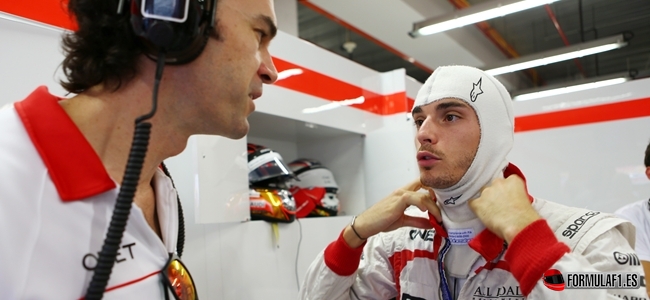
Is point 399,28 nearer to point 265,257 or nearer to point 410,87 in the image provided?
point 410,87

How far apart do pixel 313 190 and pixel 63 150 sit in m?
2.48

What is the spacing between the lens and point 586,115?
4.32 meters

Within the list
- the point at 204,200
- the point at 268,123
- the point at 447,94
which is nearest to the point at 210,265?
the point at 204,200

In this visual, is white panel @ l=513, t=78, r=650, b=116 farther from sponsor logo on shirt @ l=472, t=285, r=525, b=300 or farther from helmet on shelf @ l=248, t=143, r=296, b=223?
sponsor logo on shirt @ l=472, t=285, r=525, b=300

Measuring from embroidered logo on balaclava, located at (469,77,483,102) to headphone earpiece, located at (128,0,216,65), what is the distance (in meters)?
0.86

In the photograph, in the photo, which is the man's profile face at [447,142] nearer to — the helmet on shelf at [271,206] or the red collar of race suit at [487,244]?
the red collar of race suit at [487,244]

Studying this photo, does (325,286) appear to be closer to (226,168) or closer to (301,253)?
(226,168)

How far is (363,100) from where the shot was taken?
3.53m

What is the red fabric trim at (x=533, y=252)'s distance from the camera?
3.26 feet

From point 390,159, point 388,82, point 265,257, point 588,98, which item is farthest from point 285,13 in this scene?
point 588,98

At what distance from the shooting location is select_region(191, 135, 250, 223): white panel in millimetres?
2199

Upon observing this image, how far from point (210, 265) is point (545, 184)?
11.2 ft

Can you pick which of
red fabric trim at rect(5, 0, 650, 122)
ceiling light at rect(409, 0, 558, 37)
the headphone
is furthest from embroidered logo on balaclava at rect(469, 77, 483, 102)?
ceiling light at rect(409, 0, 558, 37)

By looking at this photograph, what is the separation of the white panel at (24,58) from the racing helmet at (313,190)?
1.67m
